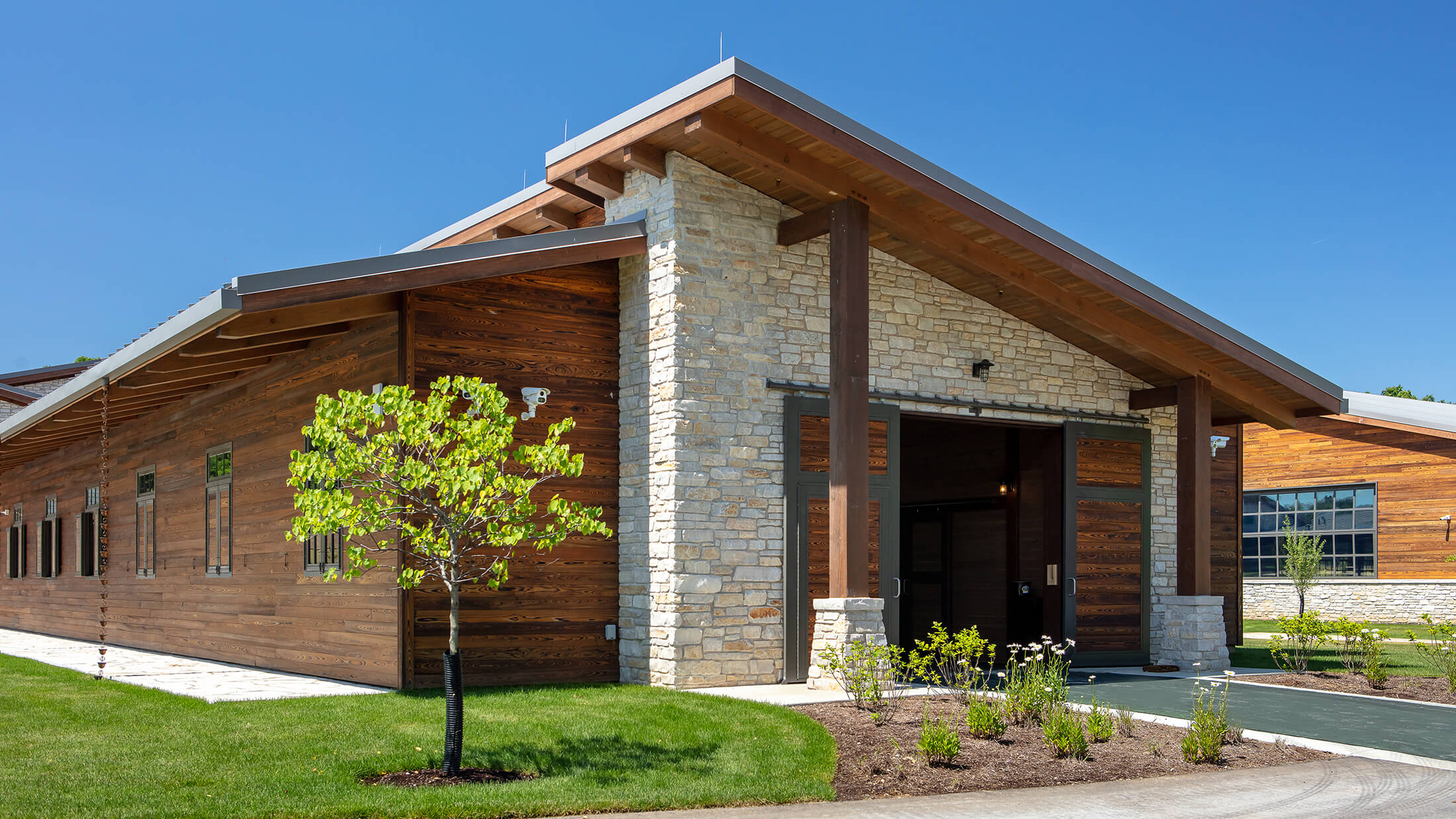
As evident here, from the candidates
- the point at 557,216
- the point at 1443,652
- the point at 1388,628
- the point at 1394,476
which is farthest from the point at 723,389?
the point at 1394,476

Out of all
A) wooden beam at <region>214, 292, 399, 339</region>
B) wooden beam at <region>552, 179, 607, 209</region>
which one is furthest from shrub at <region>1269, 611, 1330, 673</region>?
wooden beam at <region>214, 292, 399, 339</region>

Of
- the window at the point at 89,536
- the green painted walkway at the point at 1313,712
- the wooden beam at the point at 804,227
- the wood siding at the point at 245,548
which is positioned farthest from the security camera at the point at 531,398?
the window at the point at 89,536

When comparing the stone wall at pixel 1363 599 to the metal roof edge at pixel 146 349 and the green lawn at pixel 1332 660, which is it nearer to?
the green lawn at pixel 1332 660

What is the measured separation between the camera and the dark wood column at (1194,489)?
13.2 m

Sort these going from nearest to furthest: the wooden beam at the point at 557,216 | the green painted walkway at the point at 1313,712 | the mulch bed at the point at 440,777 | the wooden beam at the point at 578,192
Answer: the mulch bed at the point at 440,777 → the green painted walkway at the point at 1313,712 → the wooden beam at the point at 578,192 → the wooden beam at the point at 557,216

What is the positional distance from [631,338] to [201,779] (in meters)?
5.73

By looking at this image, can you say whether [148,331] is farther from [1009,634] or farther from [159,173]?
[159,173]

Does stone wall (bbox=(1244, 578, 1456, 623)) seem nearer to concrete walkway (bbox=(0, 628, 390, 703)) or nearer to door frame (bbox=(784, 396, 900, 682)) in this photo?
door frame (bbox=(784, 396, 900, 682))

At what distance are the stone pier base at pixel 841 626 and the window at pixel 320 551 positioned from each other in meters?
4.34

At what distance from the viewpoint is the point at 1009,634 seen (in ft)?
48.1

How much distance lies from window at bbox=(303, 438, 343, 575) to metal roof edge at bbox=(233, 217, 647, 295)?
98.2 inches

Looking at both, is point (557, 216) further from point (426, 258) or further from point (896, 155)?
point (896, 155)

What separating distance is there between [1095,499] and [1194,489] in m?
1.08

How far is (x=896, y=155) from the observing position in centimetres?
1027
